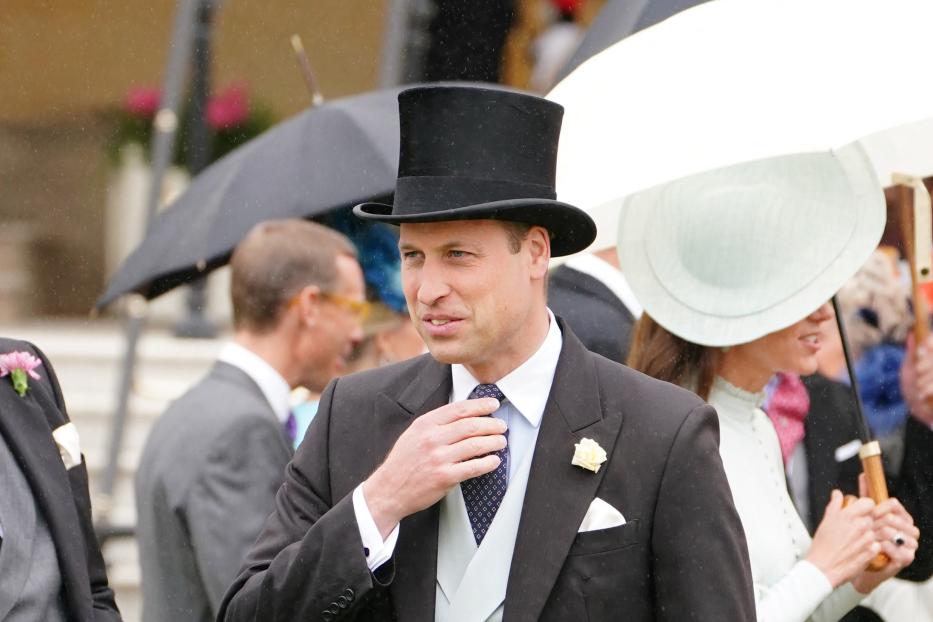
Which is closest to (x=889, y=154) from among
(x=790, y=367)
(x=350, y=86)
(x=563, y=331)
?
(x=790, y=367)

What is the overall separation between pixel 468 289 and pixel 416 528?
1.58 ft

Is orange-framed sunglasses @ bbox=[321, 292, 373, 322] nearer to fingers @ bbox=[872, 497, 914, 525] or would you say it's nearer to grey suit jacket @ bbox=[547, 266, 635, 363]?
grey suit jacket @ bbox=[547, 266, 635, 363]

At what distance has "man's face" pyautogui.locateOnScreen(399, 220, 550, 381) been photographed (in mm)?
3125

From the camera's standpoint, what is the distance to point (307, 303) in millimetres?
5070

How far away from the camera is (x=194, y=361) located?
9.77m

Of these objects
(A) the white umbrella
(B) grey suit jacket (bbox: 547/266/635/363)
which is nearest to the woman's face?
(B) grey suit jacket (bbox: 547/266/635/363)

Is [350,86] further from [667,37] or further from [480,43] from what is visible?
[667,37]

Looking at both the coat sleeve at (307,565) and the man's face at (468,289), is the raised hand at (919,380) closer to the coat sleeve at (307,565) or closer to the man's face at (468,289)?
the man's face at (468,289)

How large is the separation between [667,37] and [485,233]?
3.45 ft

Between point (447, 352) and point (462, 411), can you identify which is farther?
point (447, 352)

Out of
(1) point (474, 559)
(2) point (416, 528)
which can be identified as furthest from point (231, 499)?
(1) point (474, 559)

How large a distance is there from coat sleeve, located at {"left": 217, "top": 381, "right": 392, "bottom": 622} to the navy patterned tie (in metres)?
0.20

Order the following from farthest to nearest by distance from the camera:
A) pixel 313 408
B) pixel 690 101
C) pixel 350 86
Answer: pixel 350 86 → pixel 313 408 → pixel 690 101

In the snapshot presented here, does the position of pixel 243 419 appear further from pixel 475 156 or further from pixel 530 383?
pixel 475 156
